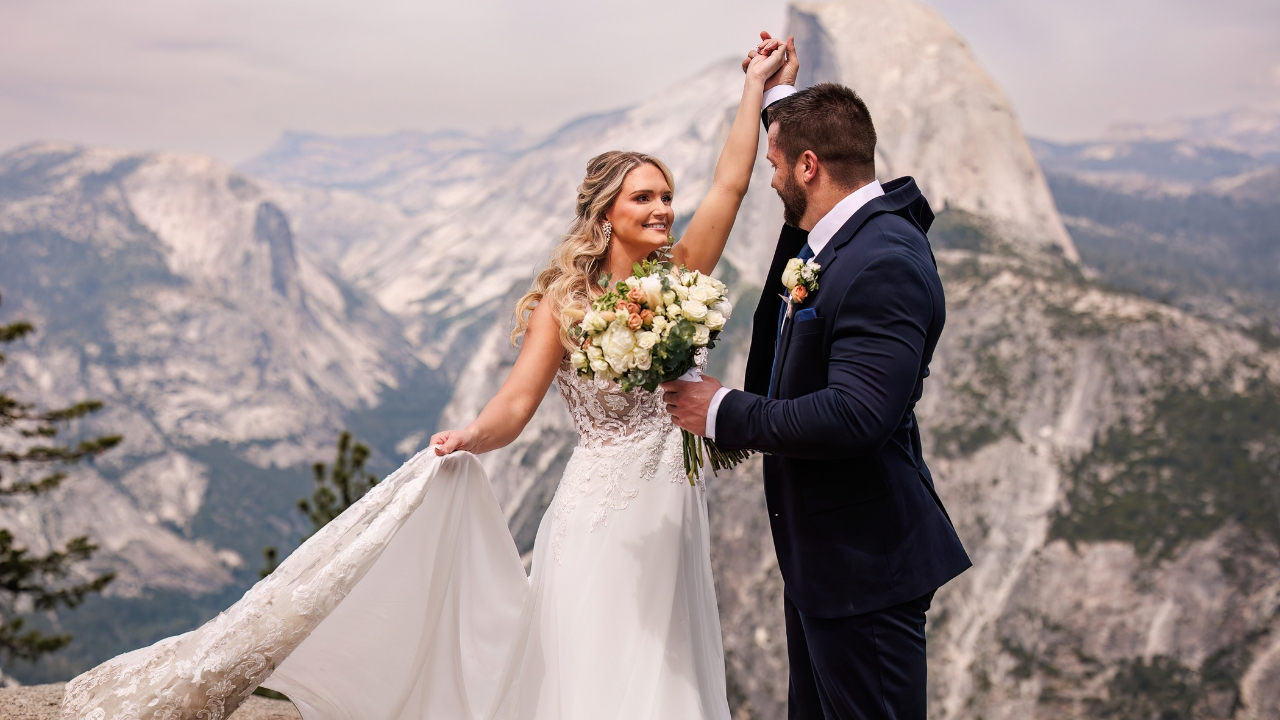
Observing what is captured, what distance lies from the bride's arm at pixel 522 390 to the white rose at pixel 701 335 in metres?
1.70

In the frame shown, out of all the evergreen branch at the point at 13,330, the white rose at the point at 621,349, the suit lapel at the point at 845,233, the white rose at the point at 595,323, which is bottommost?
the white rose at the point at 621,349

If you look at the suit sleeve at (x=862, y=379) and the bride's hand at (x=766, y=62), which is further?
the bride's hand at (x=766, y=62)

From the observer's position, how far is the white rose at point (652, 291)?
16.1ft

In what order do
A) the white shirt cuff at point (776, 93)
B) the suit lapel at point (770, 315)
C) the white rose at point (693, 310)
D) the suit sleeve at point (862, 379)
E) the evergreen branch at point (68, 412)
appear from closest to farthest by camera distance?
the suit sleeve at point (862, 379), the white rose at point (693, 310), the suit lapel at point (770, 315), the white shirt cuff at point (776, 93), the evergreen branch at point (68, 412)

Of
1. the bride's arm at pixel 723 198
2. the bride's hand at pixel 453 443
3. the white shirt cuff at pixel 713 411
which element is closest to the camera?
the white shirt cuff at pixel 713 411

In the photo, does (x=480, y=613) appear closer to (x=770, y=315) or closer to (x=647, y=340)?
(x=647, y=340)

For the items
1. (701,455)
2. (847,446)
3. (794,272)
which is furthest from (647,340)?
(701,455)

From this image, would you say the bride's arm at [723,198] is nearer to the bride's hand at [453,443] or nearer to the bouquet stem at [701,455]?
the bouquet stem at [701,455]

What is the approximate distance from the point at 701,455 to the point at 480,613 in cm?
238

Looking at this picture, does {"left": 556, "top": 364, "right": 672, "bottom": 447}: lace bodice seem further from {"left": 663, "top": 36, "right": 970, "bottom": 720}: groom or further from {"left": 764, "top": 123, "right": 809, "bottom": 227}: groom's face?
{"left": 764, "top": 123, "right": 809, "bottom": 227}: groom's face

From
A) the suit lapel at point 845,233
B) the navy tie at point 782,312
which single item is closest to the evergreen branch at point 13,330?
the navy tie at point 782,312

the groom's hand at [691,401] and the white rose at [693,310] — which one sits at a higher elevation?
the white rose at [693,310]

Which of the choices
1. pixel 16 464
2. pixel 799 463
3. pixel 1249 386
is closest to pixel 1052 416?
pixel 1249 386

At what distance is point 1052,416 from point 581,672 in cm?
13516
